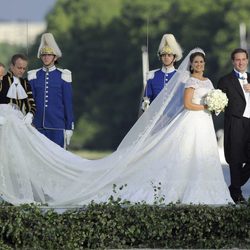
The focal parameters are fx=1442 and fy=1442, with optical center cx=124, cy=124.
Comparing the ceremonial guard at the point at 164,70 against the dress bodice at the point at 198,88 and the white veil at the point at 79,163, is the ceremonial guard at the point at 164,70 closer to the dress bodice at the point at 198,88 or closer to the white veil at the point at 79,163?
the white veil at the point at 79,163

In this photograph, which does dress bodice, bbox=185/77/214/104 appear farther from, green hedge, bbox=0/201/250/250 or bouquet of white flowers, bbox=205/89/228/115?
green hedge, bbox=0/201/250/250

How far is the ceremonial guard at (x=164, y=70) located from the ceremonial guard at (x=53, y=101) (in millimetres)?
873

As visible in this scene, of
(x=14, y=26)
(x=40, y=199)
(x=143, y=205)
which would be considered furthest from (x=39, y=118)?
(x=14, y=26)

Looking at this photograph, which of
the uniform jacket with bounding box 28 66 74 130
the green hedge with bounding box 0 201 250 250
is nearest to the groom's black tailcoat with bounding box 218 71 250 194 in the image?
the uniform jacket with bounding box 28 66 74 130

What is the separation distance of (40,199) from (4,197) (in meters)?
0.41

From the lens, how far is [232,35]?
7075 centimetres

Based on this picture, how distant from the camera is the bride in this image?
13.7 metres

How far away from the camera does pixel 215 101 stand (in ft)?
45.6

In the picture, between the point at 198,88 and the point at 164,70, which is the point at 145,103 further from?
the point at 198,88

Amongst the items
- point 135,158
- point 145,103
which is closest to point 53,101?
→ point 145,103

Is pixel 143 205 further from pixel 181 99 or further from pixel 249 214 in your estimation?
pixel 181 99

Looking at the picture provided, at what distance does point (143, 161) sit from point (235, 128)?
1450 millimetres

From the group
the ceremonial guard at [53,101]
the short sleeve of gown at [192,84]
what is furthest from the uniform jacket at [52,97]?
the short sleeve of gown at [192,84]

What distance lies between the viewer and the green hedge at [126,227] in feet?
37.6
